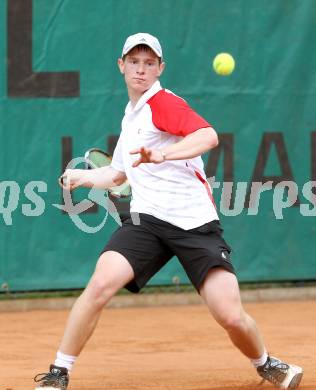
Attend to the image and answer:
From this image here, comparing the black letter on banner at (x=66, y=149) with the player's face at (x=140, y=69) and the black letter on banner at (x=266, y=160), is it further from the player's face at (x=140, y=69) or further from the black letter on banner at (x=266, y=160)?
the player's face at (x=140, y=69)

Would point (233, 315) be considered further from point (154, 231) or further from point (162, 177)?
point (162, 177)

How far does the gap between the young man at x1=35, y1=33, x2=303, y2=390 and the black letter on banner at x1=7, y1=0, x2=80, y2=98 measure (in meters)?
2.65

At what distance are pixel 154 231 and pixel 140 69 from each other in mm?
683

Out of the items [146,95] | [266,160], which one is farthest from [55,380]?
[266,160]

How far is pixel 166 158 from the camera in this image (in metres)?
4.43

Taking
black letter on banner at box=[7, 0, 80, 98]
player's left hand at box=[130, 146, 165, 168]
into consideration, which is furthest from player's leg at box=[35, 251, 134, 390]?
black letter on banner at box=[7, 0, 80, 98]

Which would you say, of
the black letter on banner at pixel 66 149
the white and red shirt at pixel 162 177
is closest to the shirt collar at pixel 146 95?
the white and red shirt at pixel 162 177

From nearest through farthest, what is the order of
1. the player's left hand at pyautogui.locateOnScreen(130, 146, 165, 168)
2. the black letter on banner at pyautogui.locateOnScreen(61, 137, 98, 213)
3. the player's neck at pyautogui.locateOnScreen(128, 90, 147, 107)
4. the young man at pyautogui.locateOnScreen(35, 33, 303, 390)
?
the player's left hand at pyautogui.locateOnScreen(130, 146, 165, 168) → the young man at pyautogui.locateOnScreen(35, 33, 303, 390) → the player's neck at pyautogui.locateOnScreen(128, 90, 147, 107) → the black letter on banner at pyautogui.locateOnScreen(61, 137, 98, 213)

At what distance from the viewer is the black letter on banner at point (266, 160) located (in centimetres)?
779

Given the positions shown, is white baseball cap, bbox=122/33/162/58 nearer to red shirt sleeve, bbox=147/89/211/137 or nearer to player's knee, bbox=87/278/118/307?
red shirt sleeve, bbox=147/89/211/137

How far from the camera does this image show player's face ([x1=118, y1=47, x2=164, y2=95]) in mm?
4773

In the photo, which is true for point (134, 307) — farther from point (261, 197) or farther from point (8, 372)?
point (8, 372)

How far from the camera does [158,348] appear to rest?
6262mm

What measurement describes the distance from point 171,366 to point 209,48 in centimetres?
276
